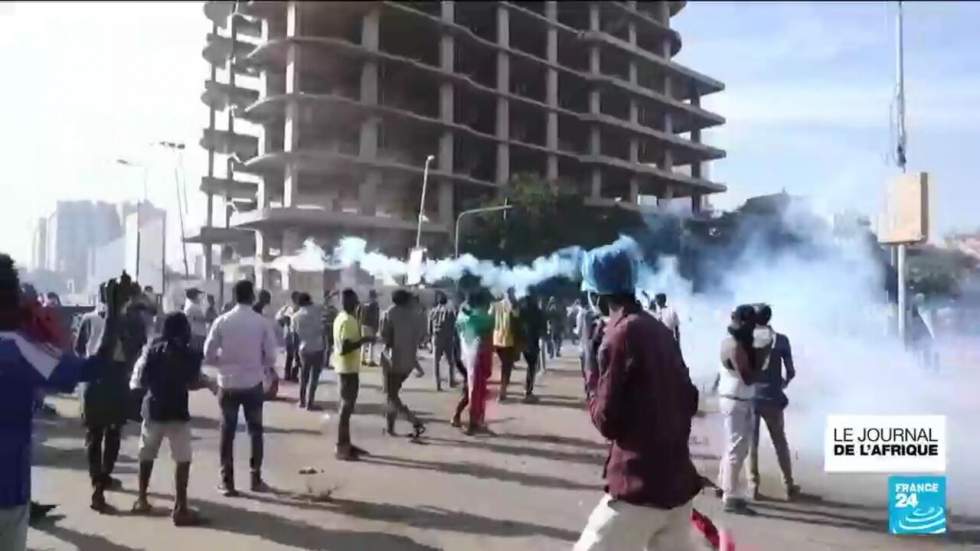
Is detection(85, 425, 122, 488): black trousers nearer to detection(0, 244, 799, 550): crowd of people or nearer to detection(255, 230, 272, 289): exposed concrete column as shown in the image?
detection(0, 244, 799, 550): crowd of people

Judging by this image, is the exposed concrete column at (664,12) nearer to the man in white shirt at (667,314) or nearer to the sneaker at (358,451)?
the man in white shirt at (667,314)

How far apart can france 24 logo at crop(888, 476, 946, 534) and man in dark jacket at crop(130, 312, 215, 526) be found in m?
3.75

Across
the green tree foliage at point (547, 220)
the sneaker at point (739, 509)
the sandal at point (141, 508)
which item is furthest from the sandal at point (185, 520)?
the sneaker at point (739, 509)

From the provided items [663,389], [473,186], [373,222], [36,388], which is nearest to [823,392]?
[473,186]

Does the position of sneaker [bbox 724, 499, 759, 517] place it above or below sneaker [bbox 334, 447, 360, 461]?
below

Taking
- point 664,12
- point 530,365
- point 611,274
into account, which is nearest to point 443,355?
point 530,365

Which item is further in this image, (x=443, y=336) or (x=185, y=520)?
(x=443, y=336)

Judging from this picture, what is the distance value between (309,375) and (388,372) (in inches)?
79.9

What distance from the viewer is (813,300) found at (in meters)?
6.68

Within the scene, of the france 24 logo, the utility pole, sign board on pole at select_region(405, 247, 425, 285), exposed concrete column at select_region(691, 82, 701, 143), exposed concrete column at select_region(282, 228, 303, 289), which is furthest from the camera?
sign board on pole at select_region(405, 247, 425, 285)

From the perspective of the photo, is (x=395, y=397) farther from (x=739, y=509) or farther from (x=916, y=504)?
(x=916, y=504)

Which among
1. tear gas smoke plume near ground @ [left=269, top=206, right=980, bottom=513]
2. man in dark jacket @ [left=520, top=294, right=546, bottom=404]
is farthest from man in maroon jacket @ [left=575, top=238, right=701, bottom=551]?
man in dark jacket @ [left=520, top=294, right=546, bottom=404]

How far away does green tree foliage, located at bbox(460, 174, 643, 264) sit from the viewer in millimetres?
5297

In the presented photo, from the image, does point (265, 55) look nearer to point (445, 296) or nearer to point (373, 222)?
point (373, 222)
